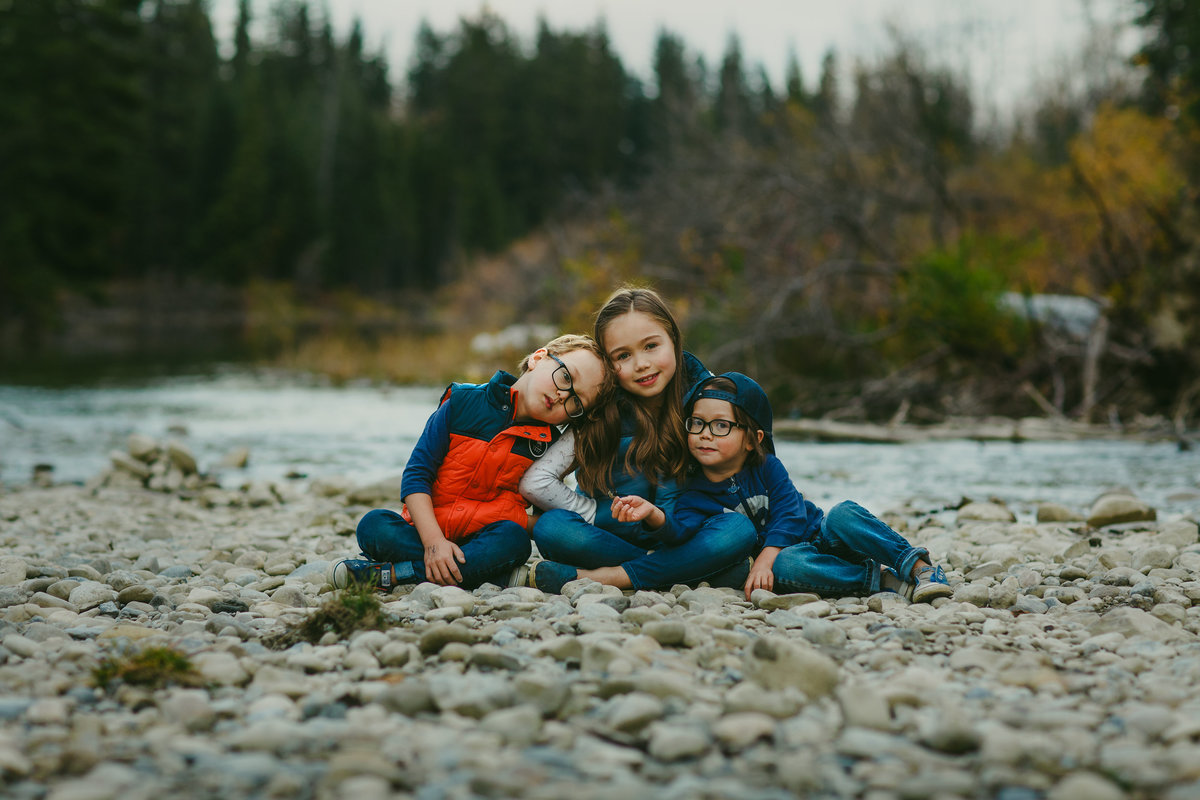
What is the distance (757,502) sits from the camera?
3.16m

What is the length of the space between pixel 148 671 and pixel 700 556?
1.63m

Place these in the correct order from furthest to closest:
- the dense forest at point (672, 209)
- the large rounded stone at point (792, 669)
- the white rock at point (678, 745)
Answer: the dense forest at point (672, 209)
the large rounded stone at point (792, 669)
the white rock at point (678, 745)

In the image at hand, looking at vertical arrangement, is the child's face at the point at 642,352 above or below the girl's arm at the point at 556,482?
above

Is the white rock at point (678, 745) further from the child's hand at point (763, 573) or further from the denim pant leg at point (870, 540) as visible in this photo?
the denim pant leg at point (870, 540)

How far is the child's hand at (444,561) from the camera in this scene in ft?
9.61

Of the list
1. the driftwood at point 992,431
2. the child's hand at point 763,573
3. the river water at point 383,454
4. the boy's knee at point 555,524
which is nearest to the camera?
the child's hand at point 763,573

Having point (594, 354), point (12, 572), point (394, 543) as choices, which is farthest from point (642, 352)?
point (12, 572)

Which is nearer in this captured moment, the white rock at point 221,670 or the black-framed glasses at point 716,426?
the white rock at point 221,670

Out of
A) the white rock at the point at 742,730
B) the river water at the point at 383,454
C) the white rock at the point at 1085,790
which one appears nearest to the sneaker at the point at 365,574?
the white rock at the point at 742,730

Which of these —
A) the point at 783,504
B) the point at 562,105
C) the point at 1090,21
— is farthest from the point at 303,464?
the point at 562,105

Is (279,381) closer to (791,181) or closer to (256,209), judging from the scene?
(791,181)

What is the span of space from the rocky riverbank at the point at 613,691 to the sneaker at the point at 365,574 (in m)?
0.08

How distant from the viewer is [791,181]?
Answer: 1002 centimetres

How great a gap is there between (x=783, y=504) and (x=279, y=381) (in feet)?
45.7
